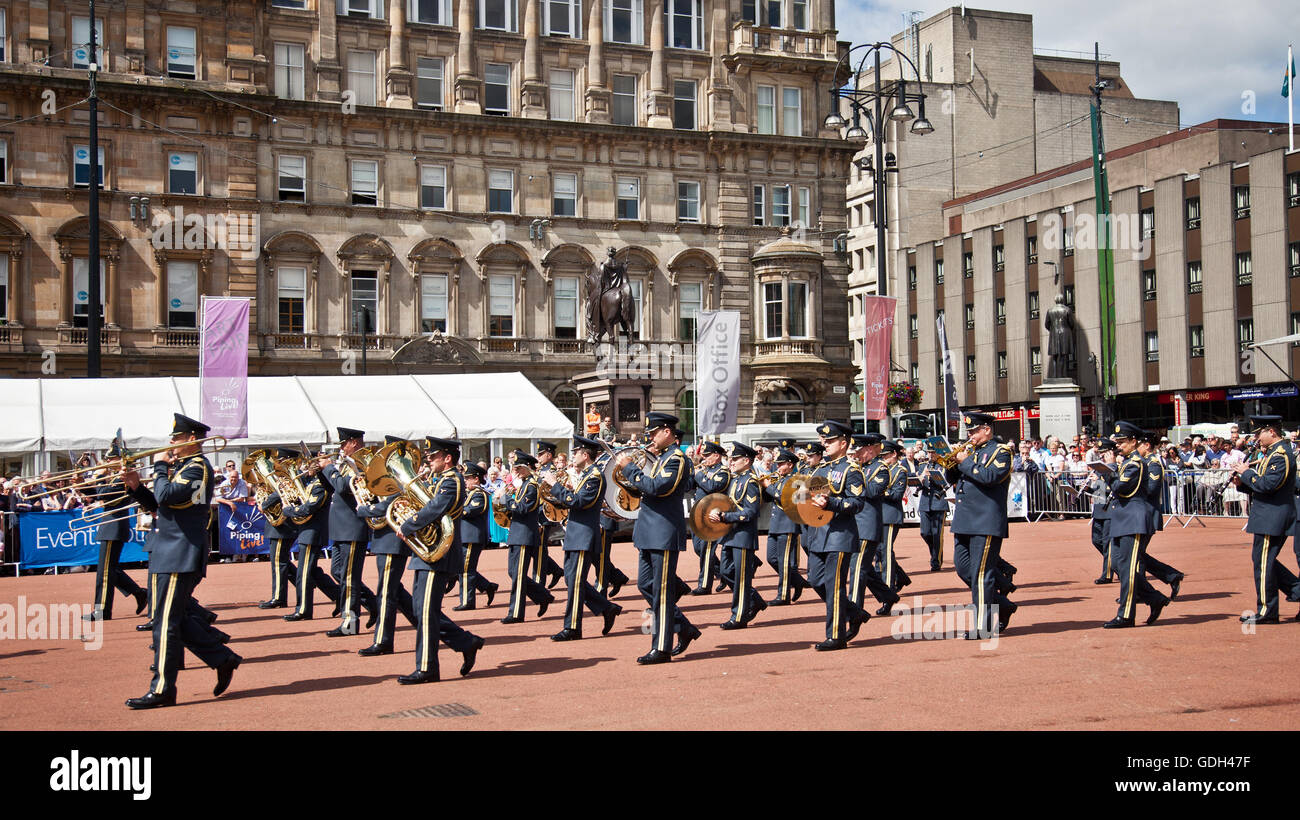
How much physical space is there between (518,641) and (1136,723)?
658 centimetres

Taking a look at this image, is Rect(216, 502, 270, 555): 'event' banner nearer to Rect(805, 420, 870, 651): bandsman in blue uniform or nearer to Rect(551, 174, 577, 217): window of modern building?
Rect(805, 420, 870, 651): bandsman in blue uniform

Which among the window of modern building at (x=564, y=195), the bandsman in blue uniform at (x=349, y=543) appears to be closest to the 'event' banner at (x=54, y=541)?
the bandsman in blue uniform at (x=349, y=543)

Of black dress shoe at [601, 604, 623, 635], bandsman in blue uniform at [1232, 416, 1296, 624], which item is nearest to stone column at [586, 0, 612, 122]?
black dress shoe at [601, 604, 623, 635]

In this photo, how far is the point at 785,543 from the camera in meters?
16.6

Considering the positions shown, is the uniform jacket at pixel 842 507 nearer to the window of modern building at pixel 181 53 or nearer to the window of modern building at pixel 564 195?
the window of modern building at pixel 564 195

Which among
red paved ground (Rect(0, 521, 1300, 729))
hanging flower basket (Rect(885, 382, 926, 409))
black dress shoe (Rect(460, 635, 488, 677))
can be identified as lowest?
red paved ground (Rect(0, 521, 1300, 729))

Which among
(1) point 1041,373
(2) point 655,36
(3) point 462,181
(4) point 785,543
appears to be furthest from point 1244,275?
(4) point 785,543

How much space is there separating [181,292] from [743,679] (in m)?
35.5

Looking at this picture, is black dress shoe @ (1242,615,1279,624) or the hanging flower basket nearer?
black dress shoe @ (1242,615,1279,624)

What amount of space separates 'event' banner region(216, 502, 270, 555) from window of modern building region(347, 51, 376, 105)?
22.8 metres

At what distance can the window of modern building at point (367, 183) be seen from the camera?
143 ft

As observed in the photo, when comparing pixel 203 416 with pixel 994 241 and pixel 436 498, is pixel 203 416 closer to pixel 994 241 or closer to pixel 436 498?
pixel 436 498

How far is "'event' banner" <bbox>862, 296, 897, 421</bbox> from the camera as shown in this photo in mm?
25672

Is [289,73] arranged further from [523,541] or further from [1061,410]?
[523,541]
